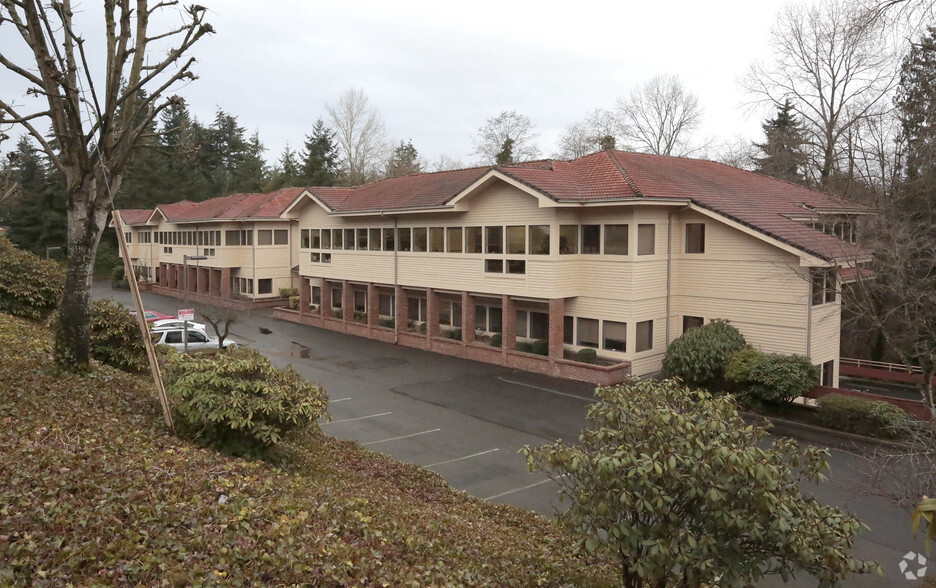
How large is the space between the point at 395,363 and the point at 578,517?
73.8 feet

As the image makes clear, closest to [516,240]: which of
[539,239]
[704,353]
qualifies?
[539,239]

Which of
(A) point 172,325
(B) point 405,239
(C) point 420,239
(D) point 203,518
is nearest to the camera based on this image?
(D) point 203,518

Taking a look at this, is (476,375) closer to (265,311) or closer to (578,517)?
(578,517)

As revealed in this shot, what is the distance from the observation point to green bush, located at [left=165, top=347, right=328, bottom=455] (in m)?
9.73

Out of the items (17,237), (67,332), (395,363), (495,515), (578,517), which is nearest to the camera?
(578,517)

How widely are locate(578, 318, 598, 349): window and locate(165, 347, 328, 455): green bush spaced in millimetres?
16862

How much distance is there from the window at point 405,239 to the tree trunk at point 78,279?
2069 cm

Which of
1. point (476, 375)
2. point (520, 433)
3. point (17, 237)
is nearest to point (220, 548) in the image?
point (520, 433)

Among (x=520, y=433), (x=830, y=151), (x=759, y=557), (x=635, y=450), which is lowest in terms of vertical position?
(x=520, y=433)

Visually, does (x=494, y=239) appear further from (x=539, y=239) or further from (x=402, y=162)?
(x=402, y=162)

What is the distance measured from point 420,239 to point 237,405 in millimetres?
22537

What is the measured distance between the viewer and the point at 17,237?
67062 mm

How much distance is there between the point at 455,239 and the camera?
29.9 metres

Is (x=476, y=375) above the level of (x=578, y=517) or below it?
below
